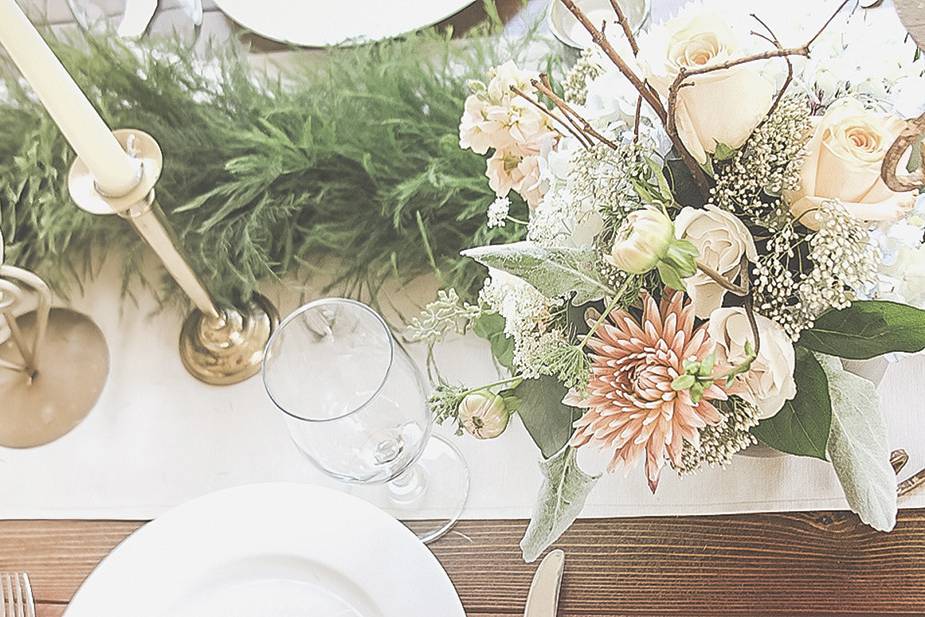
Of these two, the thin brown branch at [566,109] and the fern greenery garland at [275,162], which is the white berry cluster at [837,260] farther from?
the fern greenery garland at [275,162]

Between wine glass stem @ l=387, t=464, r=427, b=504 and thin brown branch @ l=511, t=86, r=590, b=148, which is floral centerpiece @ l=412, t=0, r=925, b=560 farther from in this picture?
wine glass stem @ l=387, t=464, r=427, b=504

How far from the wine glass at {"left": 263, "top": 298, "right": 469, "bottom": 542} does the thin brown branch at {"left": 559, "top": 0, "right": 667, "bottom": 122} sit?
23 centimetres

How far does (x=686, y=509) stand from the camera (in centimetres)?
69

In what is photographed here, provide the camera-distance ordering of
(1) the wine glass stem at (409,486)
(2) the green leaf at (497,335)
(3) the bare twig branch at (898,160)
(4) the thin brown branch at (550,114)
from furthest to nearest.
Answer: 1. (1) the wine glass stem at (409,486)
2. (2) the green leaf at (497,335)
3. (4) the thin brown branch at (550,114)
4. (3) the bare twig branch at (898,160)

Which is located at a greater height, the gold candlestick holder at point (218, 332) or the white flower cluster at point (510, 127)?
the white flower cluster at point (510, 127)

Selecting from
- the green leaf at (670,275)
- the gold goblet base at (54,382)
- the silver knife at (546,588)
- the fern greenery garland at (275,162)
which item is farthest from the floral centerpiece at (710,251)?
the gold goblet base at (54,382)

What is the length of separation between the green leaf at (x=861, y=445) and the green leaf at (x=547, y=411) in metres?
0.14

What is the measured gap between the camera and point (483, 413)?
549 millimetres

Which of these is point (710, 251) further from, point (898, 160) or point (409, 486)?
point (409, 486)

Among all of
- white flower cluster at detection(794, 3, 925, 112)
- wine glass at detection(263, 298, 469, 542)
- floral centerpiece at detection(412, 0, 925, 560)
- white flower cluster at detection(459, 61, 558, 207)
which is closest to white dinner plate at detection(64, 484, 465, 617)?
wine glass at detection(263, 298, 469, 542)

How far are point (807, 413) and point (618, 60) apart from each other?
0.21 metres

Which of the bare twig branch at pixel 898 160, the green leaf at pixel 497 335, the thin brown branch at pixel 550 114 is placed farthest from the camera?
the green leaf at pixel 497 335

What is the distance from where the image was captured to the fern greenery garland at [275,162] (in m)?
0.78

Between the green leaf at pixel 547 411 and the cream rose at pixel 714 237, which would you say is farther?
the green leaf at pixel 547 411
